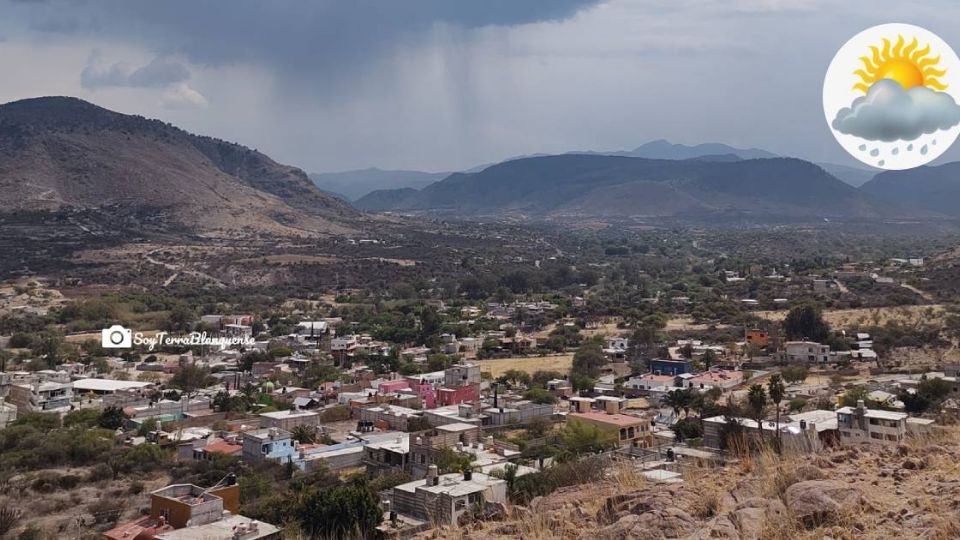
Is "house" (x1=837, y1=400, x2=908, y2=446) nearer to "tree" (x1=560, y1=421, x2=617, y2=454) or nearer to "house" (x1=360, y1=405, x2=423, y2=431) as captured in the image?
"tree" (x1=560, y1=421, x2=617, y2=454)

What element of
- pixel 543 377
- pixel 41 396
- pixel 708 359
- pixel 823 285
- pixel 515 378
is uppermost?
A: pixel 823 285

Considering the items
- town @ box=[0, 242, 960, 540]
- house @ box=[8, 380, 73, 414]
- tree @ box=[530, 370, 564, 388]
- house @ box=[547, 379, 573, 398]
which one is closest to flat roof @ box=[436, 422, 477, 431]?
town @ box=[0, 242, 960, 540]

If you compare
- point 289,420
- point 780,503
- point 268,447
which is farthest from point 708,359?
point 780,503

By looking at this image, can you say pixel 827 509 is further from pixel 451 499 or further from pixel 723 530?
pixel 451 499

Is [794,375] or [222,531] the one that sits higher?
[222,531]

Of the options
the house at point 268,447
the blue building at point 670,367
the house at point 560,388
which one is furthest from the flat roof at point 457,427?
the blue building at point 670,367

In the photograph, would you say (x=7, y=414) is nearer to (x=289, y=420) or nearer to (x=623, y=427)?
(x=289, y=420)
